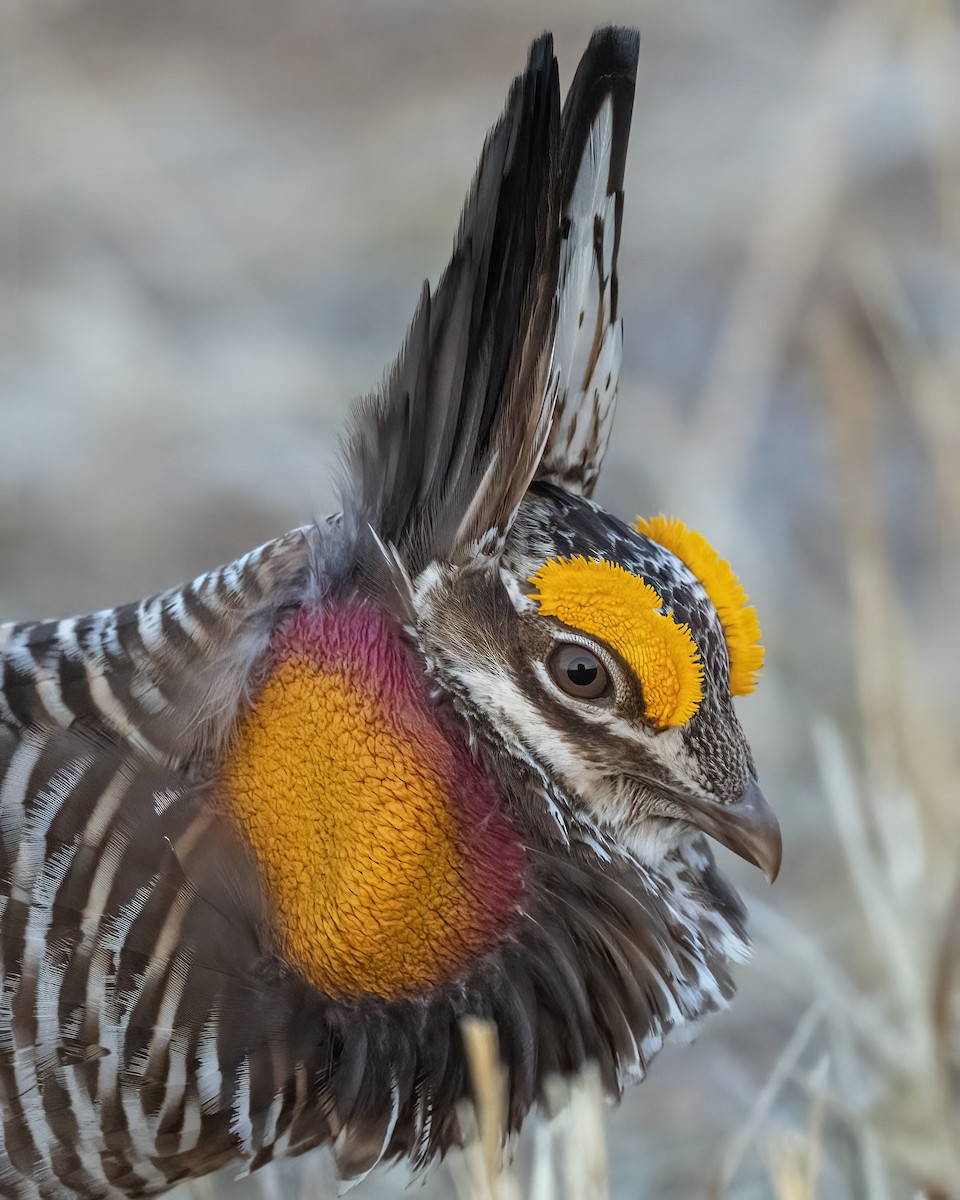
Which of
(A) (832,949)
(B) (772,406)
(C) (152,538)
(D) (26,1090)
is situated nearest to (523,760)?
(D) (26,1090)

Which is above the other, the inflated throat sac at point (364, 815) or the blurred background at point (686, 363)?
the blurred background at point (686, 363)

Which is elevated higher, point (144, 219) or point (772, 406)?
point (144, 219)

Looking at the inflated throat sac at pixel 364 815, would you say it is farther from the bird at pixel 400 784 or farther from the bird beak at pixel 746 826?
the bird beak at pixel 746 826

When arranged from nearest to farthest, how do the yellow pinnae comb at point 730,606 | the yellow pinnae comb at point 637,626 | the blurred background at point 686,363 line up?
the yellow pinnae comb at point 637,626 → the yellow pinnae comb at point 730,606 → the blurred background at point 686,363

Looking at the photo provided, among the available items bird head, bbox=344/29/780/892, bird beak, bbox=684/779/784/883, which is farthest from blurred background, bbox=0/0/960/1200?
bird beak, bbox=684/779/784/883

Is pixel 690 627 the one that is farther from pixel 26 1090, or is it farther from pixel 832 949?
pixel 832 949

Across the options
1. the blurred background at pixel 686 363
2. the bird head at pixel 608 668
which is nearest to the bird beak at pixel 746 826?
the bird head at pixel 608 668
